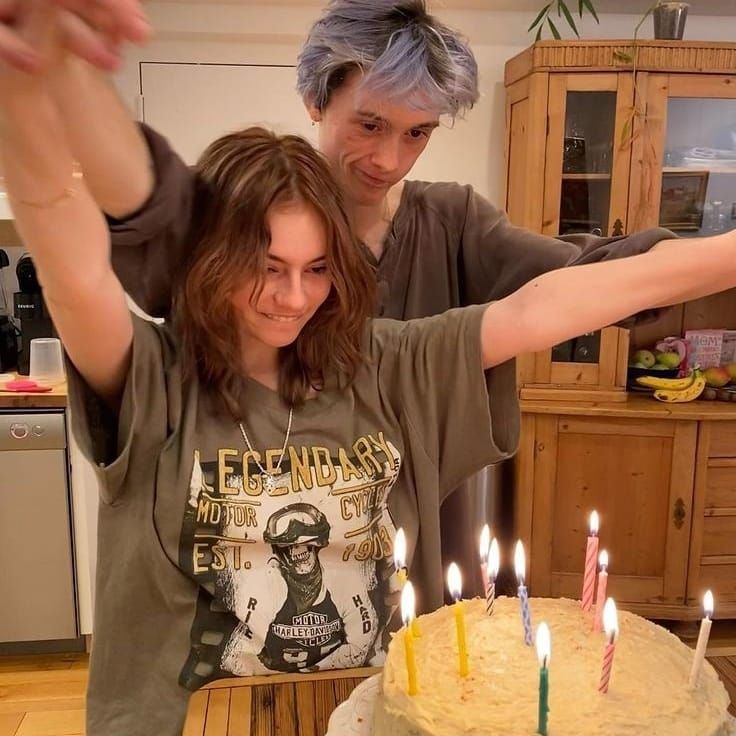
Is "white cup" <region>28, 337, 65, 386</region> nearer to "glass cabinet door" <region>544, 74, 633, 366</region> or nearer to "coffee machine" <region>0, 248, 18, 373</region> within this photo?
"coffee machine" <region>0, 248, 18, 373</region>

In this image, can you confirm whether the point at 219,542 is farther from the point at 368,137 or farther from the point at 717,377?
the point at 717,377

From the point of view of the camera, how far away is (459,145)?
3.11 m

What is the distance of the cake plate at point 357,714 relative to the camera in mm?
920

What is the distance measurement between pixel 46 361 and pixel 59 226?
2104mm

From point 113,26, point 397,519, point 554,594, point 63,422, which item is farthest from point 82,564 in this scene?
point 113,26

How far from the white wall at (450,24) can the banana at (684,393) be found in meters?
0.95

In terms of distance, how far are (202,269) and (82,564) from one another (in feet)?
6.34

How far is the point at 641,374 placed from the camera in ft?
10.2

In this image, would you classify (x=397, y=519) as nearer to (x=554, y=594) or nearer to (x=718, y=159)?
(x=554, y=594)

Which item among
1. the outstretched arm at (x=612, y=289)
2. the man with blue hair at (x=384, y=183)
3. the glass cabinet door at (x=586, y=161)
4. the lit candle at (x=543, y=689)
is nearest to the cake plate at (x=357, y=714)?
the lit candle at (x=543, y=689)

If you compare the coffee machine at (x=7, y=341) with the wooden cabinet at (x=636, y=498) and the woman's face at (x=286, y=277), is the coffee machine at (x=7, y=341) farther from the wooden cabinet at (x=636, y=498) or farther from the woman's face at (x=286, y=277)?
the woman's face at (x=286, y=277)

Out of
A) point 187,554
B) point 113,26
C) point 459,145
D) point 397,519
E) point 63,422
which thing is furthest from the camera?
point 459,145

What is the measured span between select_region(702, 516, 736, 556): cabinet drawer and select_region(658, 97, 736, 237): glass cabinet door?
41.1 inches

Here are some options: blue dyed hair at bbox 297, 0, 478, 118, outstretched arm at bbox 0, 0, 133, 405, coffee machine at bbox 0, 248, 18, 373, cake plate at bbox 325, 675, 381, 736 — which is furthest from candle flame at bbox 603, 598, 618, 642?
coffee machine at bbox 0, 248, 18, 373
